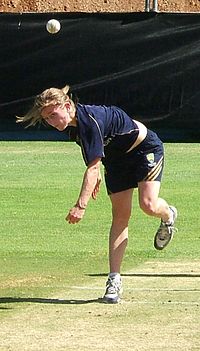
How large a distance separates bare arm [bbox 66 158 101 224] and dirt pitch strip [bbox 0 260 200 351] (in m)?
0.66

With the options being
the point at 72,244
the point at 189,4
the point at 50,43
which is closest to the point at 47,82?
the point at 50,43

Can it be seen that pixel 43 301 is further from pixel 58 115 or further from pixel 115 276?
A: pixel 58 115

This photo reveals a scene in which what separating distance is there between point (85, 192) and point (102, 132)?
0.43m

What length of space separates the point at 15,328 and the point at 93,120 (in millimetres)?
1529

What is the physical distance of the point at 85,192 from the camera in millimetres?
7273

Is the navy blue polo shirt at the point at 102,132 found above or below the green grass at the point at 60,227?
above

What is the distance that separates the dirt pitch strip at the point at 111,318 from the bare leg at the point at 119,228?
0.29m

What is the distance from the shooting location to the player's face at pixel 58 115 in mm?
7234

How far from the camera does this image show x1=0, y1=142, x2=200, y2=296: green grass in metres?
9.17

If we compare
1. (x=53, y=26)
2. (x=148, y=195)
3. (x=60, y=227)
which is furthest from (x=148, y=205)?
(x=53, y=26)

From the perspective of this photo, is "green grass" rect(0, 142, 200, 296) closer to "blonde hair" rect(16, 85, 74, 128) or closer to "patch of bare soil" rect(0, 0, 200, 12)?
"blonde hair" rect(16, 85, 74, 128)

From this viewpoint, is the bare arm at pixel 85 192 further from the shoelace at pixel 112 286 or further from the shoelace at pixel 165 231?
the shoelace at pixel 165 231

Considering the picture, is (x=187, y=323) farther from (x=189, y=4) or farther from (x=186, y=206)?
(x=189, y=4)

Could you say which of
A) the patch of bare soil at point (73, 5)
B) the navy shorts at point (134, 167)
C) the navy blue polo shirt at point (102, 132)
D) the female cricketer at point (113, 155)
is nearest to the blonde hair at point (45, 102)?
the female cricketer at point (113, 155)
